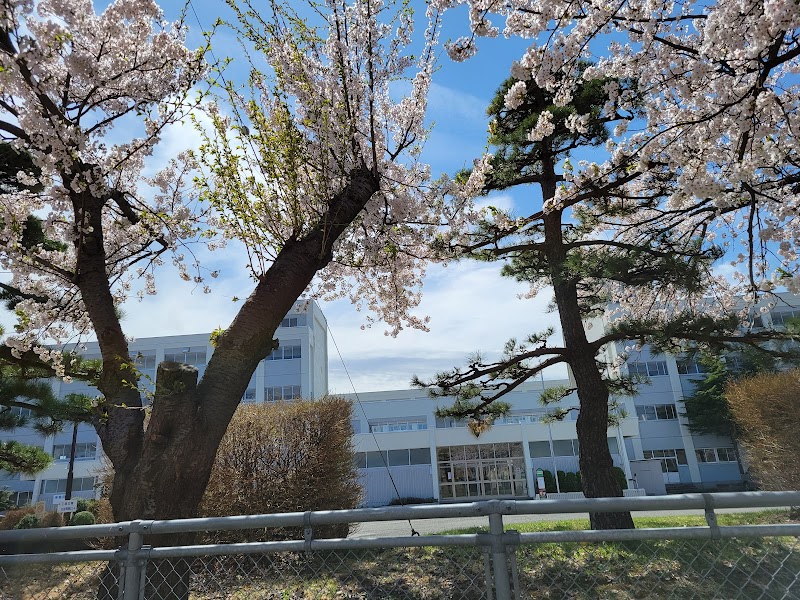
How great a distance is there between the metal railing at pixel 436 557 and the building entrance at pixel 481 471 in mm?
24035

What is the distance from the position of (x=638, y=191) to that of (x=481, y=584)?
5.97 m

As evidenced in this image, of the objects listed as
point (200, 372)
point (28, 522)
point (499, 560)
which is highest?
point (200, 372)

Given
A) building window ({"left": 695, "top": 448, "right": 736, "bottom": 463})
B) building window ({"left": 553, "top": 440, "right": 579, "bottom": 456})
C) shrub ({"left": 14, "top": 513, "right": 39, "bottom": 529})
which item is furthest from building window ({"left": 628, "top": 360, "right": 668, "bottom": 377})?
A: shrub ({"left": 14, "top": 513, "right": 39, "bottom": 529})

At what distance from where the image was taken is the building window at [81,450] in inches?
1431

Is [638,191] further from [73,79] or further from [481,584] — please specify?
[73,79]

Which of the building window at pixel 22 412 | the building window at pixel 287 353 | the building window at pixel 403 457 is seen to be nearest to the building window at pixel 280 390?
the building window at pixel 287 353

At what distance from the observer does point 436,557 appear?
223 inches

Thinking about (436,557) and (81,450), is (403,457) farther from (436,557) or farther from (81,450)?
(436,557)

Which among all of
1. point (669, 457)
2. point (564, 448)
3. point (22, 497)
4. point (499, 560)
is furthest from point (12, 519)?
point (669, 457)

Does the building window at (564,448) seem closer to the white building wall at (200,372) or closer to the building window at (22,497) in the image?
the white building wall at (200,372)

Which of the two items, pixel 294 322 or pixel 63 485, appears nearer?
pixel 63 485

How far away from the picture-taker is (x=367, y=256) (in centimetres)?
660

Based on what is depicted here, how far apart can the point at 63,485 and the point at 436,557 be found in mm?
40232

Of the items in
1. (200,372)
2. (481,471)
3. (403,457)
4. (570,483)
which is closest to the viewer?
(570,483)
